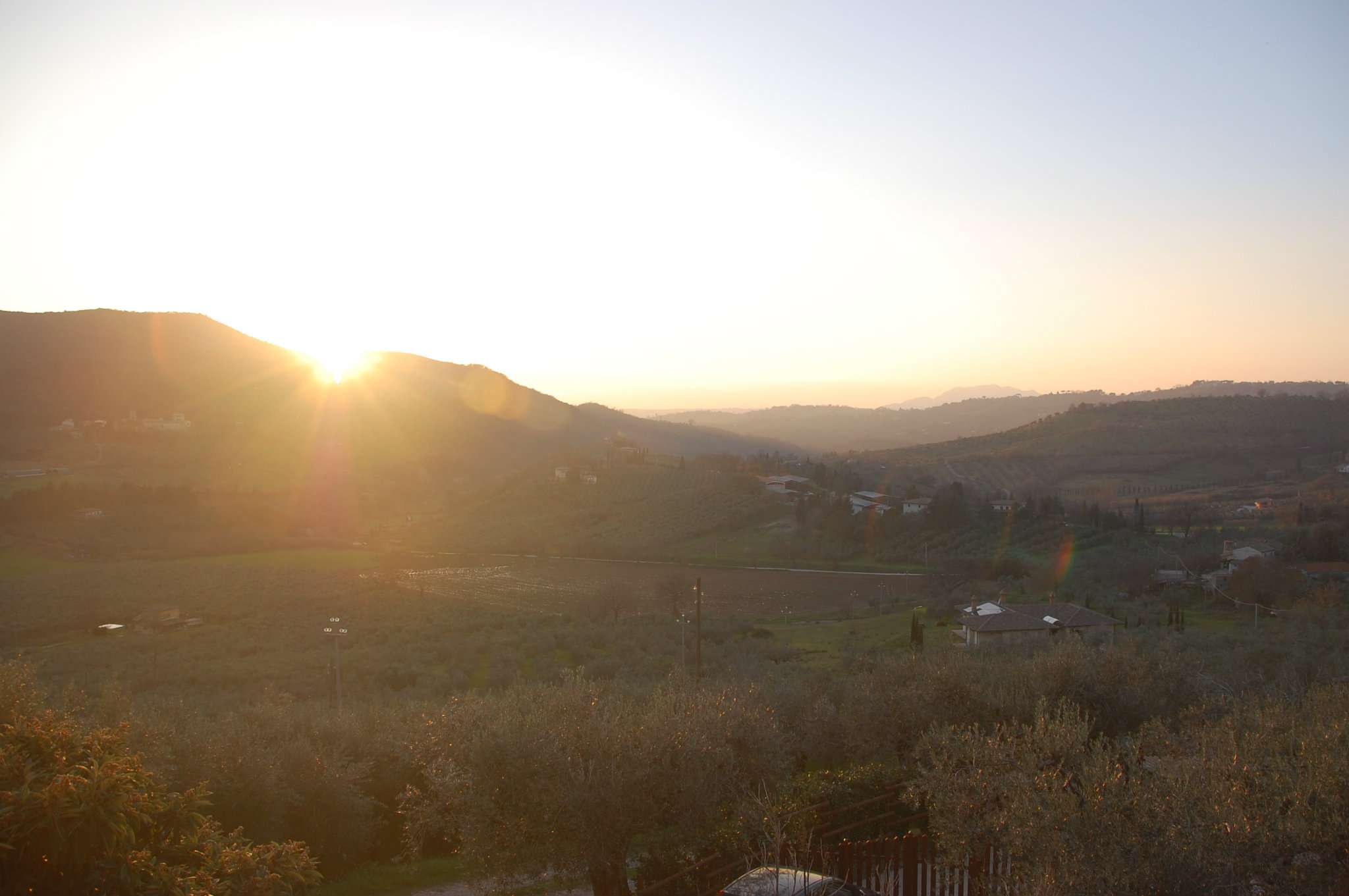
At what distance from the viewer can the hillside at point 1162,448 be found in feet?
228

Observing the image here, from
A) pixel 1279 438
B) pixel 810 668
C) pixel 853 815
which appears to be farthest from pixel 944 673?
pixel 1279 438

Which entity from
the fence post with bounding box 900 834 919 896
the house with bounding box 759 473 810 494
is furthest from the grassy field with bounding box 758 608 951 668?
the house with bounding box 759 473 810 494

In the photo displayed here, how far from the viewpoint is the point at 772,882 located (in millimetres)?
8000

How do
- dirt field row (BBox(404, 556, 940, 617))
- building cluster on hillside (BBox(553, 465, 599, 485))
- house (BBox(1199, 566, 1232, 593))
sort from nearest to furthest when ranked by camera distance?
house (BBox(1199, 566, 1232, 593))
dirt field row (BBox(404, 556, 940, 617))
building cluster on hillside (BBox(553, 465, 599, 485))

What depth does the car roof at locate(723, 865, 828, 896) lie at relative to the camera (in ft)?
25.7

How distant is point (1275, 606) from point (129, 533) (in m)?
51.2

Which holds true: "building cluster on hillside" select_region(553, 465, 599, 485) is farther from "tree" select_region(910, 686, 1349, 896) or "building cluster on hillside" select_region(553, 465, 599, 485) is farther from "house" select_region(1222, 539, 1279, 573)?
"tree" select_region(910, 686, 1349, 896)

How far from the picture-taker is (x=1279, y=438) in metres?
73.1

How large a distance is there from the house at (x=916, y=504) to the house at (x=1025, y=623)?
995 inches

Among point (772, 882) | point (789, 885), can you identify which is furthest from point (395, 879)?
point (789, 885)

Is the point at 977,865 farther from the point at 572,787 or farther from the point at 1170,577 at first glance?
the point at 1170,577

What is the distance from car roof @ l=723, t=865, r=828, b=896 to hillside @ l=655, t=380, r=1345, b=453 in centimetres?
11686

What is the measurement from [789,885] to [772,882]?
0.50 ft

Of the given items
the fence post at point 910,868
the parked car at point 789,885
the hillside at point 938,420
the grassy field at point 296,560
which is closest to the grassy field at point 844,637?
the fence post at point 910,868
